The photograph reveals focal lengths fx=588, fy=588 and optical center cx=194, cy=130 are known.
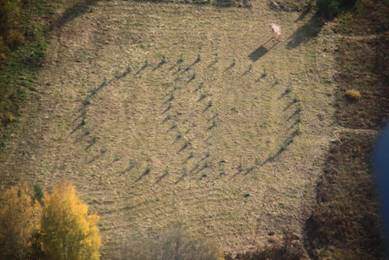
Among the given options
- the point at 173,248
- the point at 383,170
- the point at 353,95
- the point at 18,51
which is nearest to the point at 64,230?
the point at 173,248

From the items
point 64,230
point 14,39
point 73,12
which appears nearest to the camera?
point 64,230

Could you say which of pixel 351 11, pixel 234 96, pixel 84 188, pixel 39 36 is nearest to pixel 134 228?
pixel 84 188

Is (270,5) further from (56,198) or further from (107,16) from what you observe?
(56,198)

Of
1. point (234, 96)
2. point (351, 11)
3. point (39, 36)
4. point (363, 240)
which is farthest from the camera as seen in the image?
point (351, 11)

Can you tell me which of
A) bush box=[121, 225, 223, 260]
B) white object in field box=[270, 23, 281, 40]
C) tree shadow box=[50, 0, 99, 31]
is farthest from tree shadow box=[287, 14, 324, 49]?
bush box=[121, 225, 223, 260]

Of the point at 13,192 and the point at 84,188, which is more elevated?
the point at 13,192

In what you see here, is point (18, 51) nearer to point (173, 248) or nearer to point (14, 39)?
point (14, 39)

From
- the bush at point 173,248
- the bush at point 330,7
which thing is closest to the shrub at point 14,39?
the bush at point 173,248
